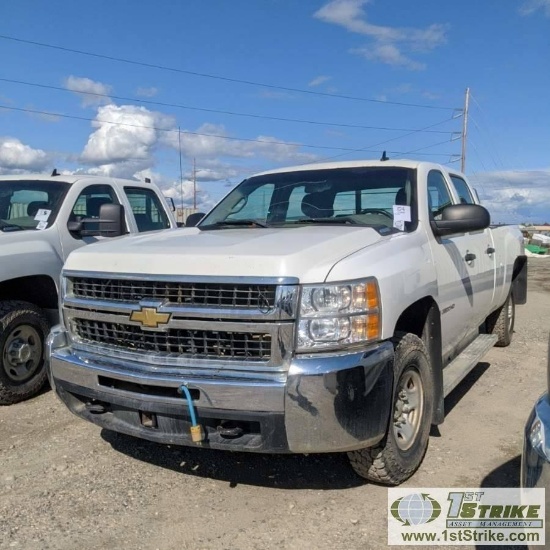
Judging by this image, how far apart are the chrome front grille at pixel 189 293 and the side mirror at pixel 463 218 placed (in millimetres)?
1700

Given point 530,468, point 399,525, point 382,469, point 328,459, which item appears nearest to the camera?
point 530,468

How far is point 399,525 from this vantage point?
310 cm

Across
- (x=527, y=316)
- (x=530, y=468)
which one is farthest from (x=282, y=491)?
(x=527, y=316)

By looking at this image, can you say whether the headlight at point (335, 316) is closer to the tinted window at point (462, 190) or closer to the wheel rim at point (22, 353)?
the tinted window at point (462, 190)

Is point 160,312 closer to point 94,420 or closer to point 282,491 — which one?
point 94,420

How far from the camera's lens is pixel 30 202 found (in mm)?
6109

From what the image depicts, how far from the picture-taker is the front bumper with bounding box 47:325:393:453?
2820 mm

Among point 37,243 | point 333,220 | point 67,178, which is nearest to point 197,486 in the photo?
point 333,220

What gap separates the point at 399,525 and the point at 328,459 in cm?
87

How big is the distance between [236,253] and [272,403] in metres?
0.80

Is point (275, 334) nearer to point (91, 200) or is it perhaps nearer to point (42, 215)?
point (42, 215)

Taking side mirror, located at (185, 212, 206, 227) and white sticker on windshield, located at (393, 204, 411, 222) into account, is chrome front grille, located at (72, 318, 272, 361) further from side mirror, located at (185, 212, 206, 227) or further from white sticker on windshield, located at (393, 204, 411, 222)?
side mirror, located at (185, 212, 206, 227)

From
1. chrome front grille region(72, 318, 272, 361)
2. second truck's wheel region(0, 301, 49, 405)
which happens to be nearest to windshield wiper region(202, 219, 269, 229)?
chrome front grille region(72, 318, 272, 361)

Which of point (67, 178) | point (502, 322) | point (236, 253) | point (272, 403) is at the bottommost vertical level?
point (502, 322)
